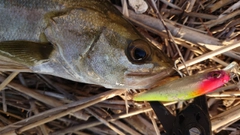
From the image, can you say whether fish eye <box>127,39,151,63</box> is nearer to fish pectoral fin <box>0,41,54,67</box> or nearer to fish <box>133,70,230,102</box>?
fish <box>133,70,230,102</box>

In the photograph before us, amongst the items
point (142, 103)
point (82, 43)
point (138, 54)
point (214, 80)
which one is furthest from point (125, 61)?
point (142, 103)

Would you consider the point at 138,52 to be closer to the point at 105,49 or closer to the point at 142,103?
the point at 105,49

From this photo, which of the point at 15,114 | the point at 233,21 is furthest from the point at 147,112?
the point at 15,114

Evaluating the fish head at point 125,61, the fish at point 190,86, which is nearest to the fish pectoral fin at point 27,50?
the fish head at point 125,61

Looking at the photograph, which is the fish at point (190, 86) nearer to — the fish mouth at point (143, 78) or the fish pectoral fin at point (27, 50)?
the fish mouth at point (143, 78)

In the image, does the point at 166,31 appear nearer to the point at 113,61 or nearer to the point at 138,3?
the point at 138,3

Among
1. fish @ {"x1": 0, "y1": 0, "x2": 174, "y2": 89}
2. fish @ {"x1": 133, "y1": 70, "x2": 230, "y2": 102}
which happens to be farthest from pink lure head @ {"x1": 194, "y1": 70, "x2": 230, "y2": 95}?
fish @ {"x1": 0, "y1": 0, "x2": 174, "y2": 89}
